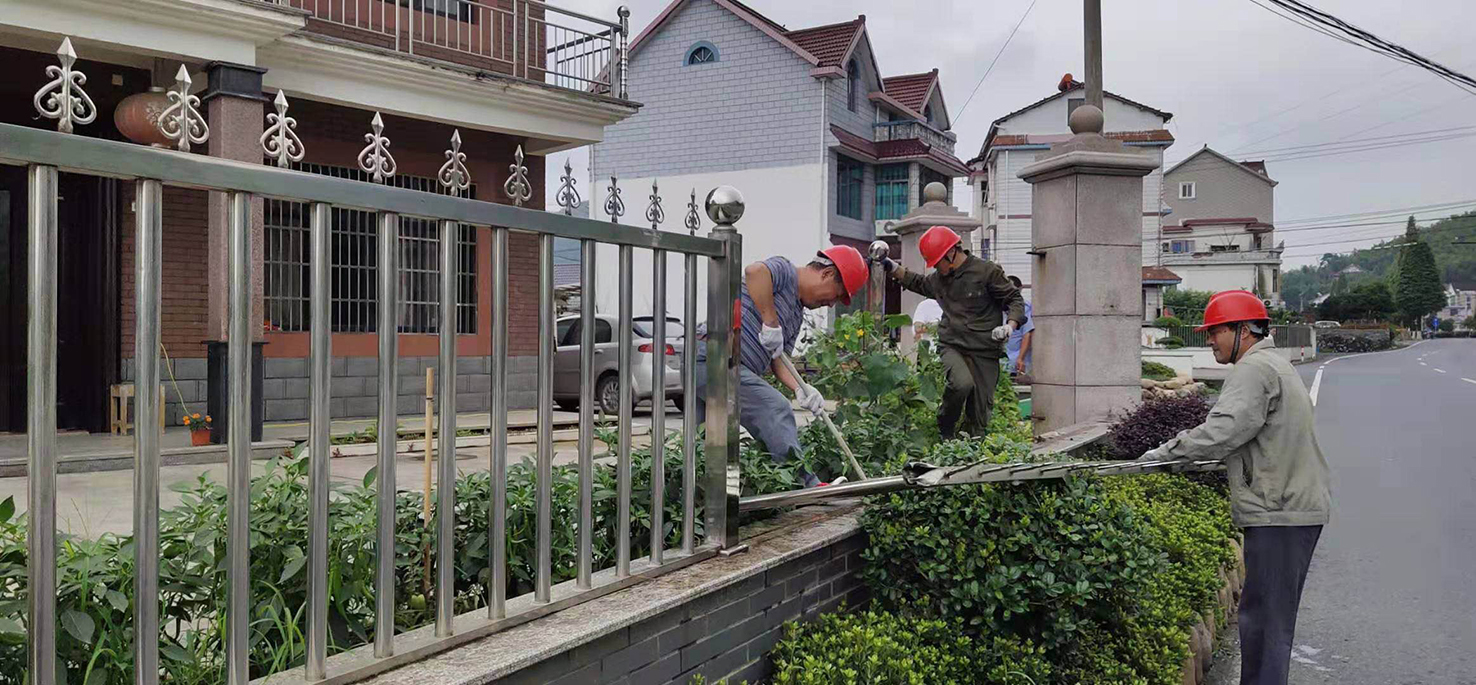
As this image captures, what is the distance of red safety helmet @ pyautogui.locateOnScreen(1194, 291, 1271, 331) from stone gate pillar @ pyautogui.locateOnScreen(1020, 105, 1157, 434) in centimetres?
403

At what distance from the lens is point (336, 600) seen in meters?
2.34

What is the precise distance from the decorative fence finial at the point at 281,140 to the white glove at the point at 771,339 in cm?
248

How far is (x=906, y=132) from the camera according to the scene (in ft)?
100

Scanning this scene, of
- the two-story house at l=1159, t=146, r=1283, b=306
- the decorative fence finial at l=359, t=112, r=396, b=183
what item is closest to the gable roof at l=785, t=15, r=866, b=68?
the decorative fence finial at l=359, t=112, r=396, b=183

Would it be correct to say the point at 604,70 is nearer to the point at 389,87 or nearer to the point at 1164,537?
the point at 389,87

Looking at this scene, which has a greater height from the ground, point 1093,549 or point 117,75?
point 117,75

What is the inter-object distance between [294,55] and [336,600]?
28.3 ft

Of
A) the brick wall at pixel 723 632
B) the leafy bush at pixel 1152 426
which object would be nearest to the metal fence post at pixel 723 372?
the brick wall at pixel 723 632

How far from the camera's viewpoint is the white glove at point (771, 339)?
4223 mm

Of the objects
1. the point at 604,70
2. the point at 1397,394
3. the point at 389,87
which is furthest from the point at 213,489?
the point at 1397,394

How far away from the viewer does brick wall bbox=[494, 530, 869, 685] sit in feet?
8.29

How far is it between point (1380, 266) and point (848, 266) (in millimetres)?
153650

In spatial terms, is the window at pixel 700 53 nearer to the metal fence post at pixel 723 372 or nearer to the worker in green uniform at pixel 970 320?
the worker in green uniform at pixel 970 320

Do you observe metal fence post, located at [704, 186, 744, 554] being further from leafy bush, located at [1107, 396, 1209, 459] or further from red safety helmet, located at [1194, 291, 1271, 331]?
leafy bush, located at [1107, 396, 1209, 459]
